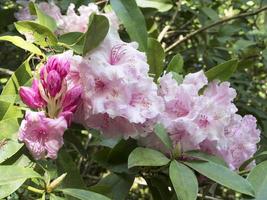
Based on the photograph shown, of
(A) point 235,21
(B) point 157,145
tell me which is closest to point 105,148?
(B) point 157,145

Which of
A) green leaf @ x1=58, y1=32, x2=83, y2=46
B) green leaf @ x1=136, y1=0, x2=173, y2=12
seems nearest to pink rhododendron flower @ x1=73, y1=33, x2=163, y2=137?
green leaf @ x1=58, y1=32, x2=83, y2=46

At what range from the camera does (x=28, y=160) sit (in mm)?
879

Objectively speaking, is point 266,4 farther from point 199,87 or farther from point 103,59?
point 103,59

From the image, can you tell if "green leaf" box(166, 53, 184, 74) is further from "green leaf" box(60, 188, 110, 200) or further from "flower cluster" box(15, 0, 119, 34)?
"green leaf" box(60, 188, 110, 200)

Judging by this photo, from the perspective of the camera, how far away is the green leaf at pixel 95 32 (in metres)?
0.81

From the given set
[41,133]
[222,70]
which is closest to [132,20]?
[222,70]

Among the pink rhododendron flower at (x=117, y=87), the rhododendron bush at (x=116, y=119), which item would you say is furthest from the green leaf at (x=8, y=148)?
the pink rhododendron flower at (x=117, y=87)

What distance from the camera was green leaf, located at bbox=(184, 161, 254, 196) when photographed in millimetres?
853

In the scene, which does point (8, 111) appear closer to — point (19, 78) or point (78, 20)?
point (19, 78)

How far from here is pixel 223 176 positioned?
0.87 metres

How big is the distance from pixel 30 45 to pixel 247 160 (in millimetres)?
440

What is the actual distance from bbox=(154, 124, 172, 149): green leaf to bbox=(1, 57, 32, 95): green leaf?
0.24 m

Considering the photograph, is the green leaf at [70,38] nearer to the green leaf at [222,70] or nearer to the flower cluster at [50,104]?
the flower cluster at [50,104]

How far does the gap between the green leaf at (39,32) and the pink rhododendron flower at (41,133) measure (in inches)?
6.6
